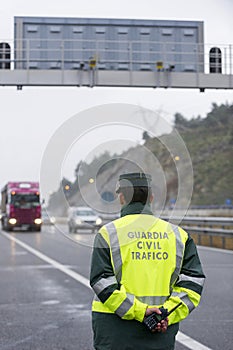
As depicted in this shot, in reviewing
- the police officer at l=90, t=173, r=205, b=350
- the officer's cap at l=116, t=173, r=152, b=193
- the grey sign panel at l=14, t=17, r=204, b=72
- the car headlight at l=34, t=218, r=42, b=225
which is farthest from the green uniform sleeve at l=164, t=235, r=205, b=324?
the car headlight at l=34, t=218, r=42, b=225

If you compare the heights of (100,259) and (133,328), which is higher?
(100,259)

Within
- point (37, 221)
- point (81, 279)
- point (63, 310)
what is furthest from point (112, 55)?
point (37, 221)

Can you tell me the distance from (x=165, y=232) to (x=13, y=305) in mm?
6406

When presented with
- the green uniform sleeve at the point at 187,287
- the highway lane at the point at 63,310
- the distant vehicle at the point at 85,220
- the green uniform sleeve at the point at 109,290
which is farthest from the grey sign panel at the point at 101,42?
the green uniform sleeve at the point at 109,290

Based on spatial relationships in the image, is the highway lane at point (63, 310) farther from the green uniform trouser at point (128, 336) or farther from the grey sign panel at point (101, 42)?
the grey sign panel at point (101, 42)

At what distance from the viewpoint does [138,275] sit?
3.74m

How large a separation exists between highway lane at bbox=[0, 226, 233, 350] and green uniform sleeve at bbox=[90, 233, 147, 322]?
0.76 metres

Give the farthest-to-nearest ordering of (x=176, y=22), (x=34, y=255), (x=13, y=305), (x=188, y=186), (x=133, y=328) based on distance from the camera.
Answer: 1. (x=176, y=22)
2. (x=34, y=255)
3. (x=13, y=305)
4. (x=188, y=186)
5. (x=133, y=328)

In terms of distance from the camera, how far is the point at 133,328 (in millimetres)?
3713

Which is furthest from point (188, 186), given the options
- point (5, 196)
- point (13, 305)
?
point (5, 196)

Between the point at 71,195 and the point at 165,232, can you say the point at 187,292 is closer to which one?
the point at 165,232

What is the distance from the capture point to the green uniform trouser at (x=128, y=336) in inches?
145

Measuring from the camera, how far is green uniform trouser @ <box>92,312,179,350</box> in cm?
370

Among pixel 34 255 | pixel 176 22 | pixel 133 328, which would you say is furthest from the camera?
pixel 176 22
